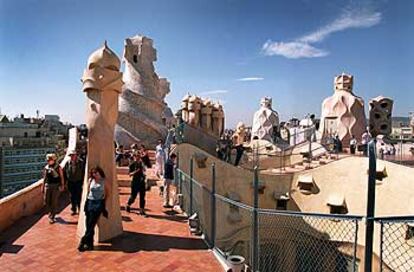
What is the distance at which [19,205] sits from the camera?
8.05 meters

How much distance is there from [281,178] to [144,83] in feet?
32.6

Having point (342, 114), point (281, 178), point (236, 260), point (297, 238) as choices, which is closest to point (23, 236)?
point (236, 260)

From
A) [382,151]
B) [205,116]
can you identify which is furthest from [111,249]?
[205,116]

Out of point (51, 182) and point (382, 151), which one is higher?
point (382, 151)

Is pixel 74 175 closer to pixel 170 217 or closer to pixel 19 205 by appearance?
pixel 19 205

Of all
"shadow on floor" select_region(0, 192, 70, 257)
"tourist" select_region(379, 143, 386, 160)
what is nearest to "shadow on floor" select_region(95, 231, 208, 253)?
"shadow on floor" select_region(0, 192, 70, 257)

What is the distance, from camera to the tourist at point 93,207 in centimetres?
615

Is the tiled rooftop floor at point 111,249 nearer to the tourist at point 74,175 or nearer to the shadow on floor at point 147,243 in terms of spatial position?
the shadow on floor at point 147,243

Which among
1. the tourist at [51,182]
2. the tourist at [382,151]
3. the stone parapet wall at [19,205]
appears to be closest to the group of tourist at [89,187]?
the tourist at [51,182]

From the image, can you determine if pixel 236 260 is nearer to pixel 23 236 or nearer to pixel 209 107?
pixel 23 236

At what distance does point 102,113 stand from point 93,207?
69.0 inches

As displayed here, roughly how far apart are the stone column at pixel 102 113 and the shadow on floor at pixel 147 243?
293mm

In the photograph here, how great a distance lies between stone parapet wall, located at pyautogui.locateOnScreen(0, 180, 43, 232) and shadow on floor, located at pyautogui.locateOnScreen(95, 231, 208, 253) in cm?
253

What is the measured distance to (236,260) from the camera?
5.01 meters
